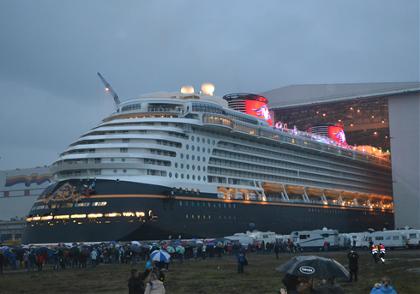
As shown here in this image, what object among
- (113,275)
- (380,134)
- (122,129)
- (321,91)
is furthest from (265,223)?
(380,134)

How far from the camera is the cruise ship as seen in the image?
4962 cm

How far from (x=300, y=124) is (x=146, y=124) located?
166ft

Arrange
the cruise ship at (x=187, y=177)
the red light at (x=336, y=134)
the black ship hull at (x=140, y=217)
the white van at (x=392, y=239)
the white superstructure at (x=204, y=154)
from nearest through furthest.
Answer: the black ship hull at (x=140, y=217) < the cruise ship at (x=187, y=177) < the white superstructure at (x=204, y=154) < the white van at (x=392, y=239) < the red light at (x=336, y=134)

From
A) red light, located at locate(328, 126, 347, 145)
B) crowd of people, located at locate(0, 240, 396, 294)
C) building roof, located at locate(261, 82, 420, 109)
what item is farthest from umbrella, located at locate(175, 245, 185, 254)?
red light, located at locate(328, 126, 347, 145)

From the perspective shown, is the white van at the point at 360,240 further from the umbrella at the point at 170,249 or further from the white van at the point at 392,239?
the umbrella at the point at 170,249

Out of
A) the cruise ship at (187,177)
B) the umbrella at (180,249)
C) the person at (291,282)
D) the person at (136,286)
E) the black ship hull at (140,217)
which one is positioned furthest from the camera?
the cruise ship at (187,177)

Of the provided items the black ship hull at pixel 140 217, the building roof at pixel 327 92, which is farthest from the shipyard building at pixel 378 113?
the black ship hull at pixel 140 217

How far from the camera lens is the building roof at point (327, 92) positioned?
86.3 meters

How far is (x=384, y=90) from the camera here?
284ft

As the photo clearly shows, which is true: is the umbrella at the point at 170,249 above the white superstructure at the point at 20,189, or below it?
below

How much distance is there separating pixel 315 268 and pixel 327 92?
82.7 meters

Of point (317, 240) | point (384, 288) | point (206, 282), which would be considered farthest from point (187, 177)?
point (384, 288)

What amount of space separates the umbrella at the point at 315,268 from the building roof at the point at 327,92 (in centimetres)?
7861

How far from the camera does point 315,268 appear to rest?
11156 mm
